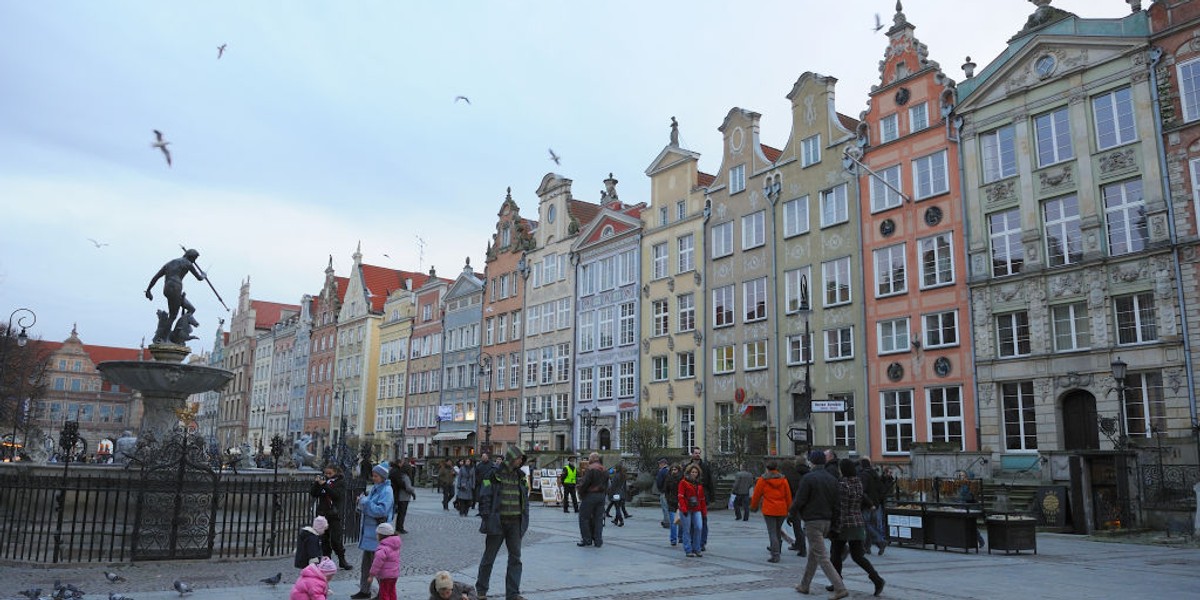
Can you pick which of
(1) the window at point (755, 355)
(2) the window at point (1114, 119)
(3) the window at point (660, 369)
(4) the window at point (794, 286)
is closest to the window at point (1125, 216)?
(2) the window at point (1114, 119)

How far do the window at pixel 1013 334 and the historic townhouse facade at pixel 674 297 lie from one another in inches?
539

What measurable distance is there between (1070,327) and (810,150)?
12.8 m

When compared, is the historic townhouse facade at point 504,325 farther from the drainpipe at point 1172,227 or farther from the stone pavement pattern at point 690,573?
the stone pavement pattern at point 690,573

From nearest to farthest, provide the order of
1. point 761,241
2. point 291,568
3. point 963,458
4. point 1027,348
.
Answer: point 291,568 → point 963,458 → point 1027,348 → point 761,241

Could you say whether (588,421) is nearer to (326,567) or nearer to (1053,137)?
(1053,137)

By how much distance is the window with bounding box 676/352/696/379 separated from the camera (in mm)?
40625

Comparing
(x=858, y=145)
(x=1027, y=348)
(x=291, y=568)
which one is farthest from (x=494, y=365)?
(x=291, y=568)

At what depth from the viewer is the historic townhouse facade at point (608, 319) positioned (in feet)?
146

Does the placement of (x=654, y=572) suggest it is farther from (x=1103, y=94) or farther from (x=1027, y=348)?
(x=1103, y=94)

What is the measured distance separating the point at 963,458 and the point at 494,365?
112 ft

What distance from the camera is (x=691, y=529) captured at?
49.4 ft

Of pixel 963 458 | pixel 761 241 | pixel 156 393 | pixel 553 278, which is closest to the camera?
pixel 156 393

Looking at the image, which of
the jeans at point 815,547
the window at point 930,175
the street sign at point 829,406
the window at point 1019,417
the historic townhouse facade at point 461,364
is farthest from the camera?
the historic townhouse facade at point 461,364

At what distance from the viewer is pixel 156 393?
17.6 meters
